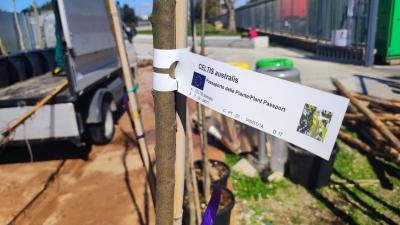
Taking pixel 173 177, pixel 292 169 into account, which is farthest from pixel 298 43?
pixel 173 177

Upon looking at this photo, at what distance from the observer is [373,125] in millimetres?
4457

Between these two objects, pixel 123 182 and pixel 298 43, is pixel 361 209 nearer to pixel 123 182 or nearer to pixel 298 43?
pixel 123 182

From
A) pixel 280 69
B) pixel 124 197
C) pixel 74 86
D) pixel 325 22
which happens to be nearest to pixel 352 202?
pixel 280 69

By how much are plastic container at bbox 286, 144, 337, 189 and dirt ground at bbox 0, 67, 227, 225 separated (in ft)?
4.17

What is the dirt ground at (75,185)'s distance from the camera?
395 centimetres

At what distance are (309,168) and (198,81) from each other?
3.13 metres

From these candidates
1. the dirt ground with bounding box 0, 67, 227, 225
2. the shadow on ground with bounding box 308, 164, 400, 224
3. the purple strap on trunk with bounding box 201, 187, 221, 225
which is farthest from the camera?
the dirt ground with bounding box 0, 67, 227, 225

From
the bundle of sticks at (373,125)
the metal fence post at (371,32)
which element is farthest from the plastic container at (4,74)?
the metal fence post at (371,32)

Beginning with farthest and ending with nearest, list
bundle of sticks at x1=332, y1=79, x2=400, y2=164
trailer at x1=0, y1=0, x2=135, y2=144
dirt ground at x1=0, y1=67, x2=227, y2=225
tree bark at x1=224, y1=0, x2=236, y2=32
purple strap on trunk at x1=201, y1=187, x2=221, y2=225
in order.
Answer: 1. tree bark at x1=224, y1=0, x2=236, y2=32
2. trailer at x1=0, y1=0, x2=135, y2=144
3. bundle of sticks at x1=332, y1=79, x2=400, y2=164
4. dirt ground at x1=0, y1=67, x2=227, y2=225
5. purple strap on trunk at x1=201, y1=187, x2=221, y2=225

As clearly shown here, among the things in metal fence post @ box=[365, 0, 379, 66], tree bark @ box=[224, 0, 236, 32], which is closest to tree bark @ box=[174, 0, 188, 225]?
metal fence post @ box=[365, 0, 379, 66]

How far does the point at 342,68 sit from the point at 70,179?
8.31 m

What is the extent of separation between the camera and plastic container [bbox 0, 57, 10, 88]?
21.2 ft

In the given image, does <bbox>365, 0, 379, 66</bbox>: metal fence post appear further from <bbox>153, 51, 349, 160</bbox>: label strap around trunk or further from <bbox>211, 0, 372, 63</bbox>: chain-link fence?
<bbox>153, 51, 349, 160</bbox>: label strap around trunk

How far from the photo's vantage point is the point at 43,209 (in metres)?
4.13
